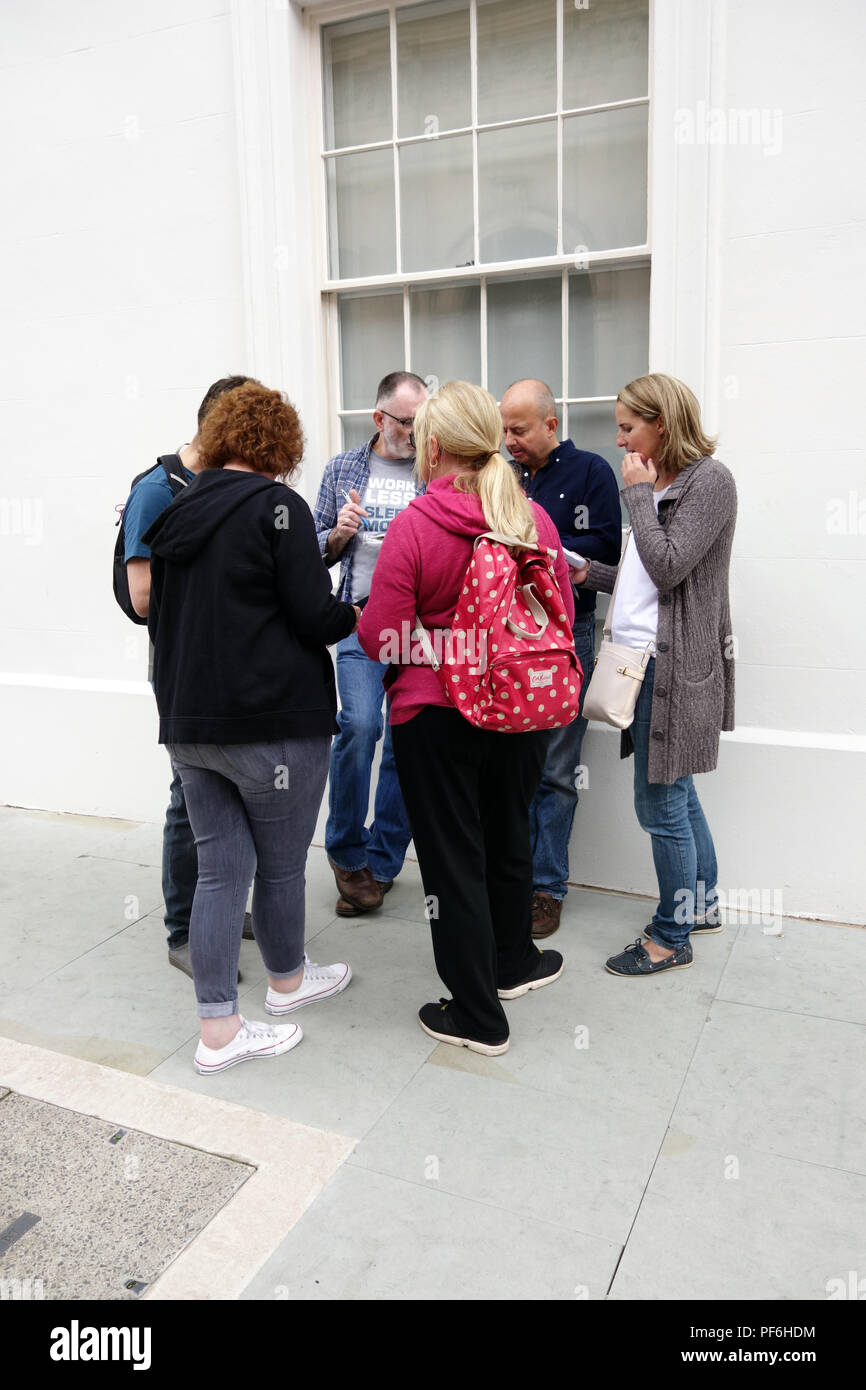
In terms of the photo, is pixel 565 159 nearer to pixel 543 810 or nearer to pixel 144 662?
pixel 543 810

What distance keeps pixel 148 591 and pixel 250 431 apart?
668 mm

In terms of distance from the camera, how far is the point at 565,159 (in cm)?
413

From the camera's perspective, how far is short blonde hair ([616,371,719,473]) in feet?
10.5

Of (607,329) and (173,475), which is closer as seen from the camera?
(173,475)

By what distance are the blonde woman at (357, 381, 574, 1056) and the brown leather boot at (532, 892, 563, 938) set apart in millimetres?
683

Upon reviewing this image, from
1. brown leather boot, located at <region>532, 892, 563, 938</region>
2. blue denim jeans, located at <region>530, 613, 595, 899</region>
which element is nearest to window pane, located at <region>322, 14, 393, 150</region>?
blue denim jeans, located at <region>530, 613, 595, 899</region>

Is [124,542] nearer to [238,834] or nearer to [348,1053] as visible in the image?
[238,834]

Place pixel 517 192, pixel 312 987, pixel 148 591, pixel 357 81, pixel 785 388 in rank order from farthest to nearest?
pixel 357 81 < pixel 517 192 < pixel 785 388 < pixel 312 987 < pixel 148 591

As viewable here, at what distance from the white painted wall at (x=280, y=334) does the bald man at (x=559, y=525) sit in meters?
0.31

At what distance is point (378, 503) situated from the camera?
3.93m

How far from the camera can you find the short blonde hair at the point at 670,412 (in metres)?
3.21

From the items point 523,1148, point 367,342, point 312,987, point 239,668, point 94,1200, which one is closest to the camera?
point 94,1200

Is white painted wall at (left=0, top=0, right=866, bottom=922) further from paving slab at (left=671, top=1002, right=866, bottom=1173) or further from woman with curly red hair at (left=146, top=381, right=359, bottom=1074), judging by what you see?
woman with curly red hair at (left=146, top=381, right=359, bottom=1074)
